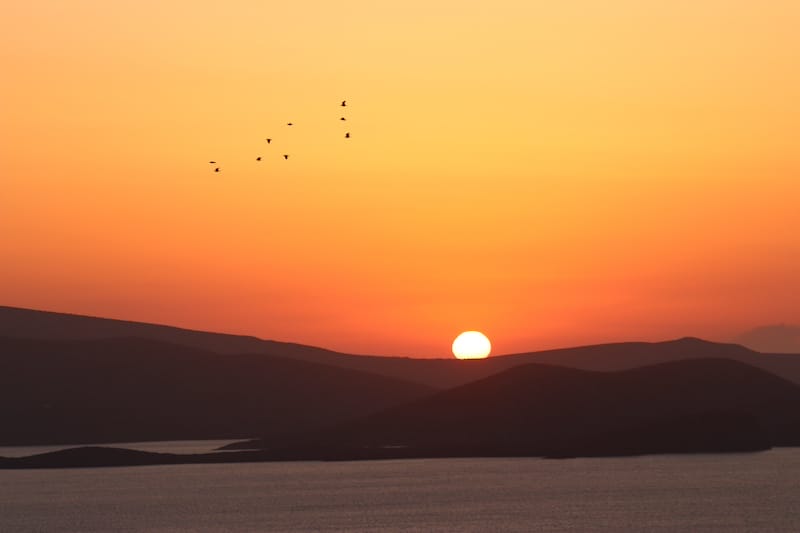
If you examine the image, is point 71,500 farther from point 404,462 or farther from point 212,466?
point 404,462

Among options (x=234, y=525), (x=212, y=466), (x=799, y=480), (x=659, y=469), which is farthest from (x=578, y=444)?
(x=234, y=525)

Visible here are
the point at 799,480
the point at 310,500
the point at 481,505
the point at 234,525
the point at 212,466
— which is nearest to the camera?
the point at 234,525

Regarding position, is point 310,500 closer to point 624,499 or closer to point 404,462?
point 624,499

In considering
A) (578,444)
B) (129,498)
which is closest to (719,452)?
(578,444)

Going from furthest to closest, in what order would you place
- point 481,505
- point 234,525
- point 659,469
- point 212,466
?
1. point 212,466
2. point 659,469
3. point 481,505
4. point 234,525

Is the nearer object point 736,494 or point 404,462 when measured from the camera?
point 736,494

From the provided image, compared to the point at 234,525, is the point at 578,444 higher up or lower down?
higher up
